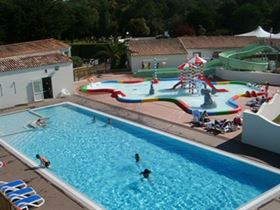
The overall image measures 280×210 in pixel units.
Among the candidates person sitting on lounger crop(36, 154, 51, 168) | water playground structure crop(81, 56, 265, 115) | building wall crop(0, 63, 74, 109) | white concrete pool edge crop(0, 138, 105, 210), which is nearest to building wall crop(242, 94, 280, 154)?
water playground structure crop(81, 56, 265, 115)

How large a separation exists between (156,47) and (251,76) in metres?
11.7

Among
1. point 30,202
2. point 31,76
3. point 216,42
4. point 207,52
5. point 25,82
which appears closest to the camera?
point 30,202

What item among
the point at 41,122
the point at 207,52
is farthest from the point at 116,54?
the point at 41,122

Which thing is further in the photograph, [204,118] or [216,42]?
[216,42]

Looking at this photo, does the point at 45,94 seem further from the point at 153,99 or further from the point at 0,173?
the point at 0,173

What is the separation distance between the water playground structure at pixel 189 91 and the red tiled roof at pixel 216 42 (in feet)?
31.3

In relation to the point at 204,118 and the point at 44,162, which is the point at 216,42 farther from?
the point at 44,162

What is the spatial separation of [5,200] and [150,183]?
6366mm

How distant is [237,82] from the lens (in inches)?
1264

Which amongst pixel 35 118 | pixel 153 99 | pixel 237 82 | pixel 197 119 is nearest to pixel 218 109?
pixel 197 119

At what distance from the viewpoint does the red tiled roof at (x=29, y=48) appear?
31.6 meters

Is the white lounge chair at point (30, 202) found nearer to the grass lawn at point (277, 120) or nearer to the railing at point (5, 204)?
the railing at point (5, 204)

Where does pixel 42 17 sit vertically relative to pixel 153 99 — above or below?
above

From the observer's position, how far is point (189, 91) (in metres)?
29.2
